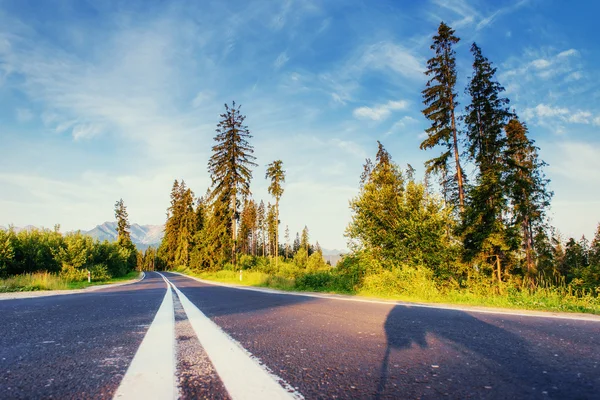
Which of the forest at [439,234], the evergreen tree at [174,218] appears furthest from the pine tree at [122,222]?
the forest at [439,234]

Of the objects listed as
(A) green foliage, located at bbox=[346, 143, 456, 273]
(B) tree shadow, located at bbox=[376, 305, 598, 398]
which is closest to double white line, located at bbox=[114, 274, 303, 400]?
(B) tree shadow, located at bbox=[376, 305, 598, 398]

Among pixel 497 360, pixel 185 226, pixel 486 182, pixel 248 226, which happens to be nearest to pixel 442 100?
pixel 486 182

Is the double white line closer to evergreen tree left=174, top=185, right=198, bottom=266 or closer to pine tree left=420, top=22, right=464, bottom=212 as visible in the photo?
pine tree left=420, top=22, right=464, bottom=212

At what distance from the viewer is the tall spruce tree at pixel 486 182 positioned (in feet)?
52.5

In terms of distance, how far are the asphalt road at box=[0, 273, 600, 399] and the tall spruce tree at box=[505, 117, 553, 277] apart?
19168 mm

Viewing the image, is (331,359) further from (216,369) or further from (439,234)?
(439,234)

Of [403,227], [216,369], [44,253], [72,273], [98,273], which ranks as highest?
[403,227]

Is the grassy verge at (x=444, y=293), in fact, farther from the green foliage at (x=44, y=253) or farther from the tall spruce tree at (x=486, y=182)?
the green foliage at (x=44, y=253)

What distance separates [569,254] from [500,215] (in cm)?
3285

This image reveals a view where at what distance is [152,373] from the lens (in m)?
1.86

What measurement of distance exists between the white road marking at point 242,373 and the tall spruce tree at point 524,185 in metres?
20.8

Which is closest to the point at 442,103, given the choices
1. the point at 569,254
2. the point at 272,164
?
the point at 272,164

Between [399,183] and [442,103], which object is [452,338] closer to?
[399,183]

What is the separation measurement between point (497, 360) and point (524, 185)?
22.6 m
